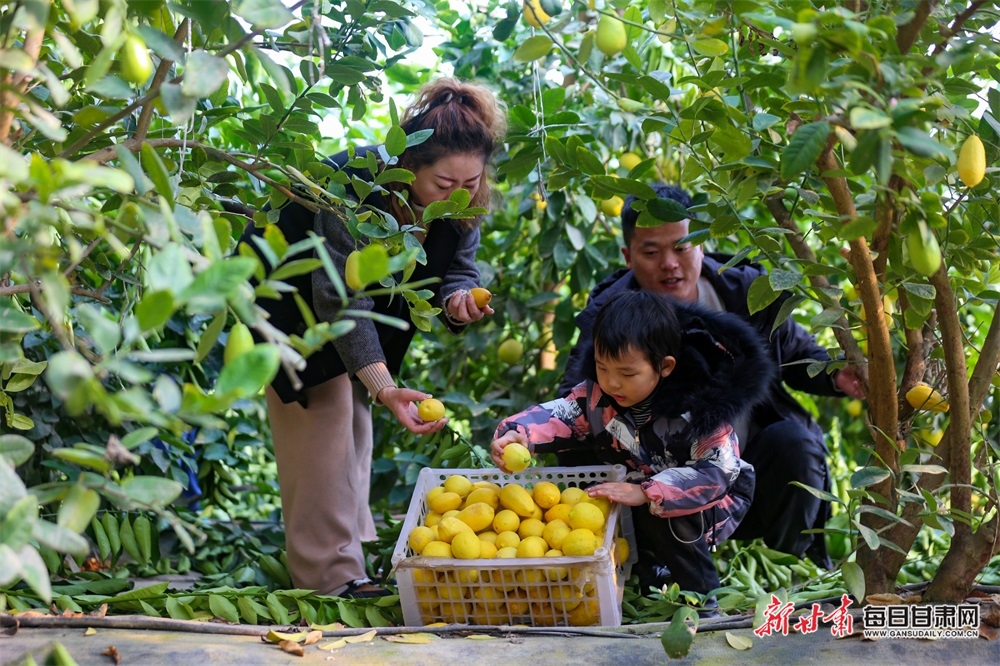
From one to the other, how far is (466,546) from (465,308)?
0.53m

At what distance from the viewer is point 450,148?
2105 millimetres

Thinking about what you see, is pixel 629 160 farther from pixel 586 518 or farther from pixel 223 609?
pixel 223 609

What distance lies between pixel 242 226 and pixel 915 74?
4.08 feet

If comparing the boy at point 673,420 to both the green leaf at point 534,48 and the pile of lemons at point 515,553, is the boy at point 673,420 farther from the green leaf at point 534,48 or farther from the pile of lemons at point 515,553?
the green leaf at point 534,48

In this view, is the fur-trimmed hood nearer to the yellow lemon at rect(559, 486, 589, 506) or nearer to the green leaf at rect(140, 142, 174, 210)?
the yellow lemon at rect(559, 486, 589, 506)

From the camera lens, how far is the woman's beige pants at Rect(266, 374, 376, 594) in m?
2.25

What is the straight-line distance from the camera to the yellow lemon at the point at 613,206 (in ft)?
9.76

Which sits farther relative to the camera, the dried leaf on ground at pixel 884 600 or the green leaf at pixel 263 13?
the dried leaf on ground at pixel 884 600

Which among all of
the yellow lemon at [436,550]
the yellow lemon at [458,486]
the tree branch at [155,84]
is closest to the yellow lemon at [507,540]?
the yellow lemon at [436,550]

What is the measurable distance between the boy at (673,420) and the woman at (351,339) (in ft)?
1.00

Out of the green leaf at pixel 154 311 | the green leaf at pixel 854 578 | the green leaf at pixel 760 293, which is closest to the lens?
the green leaf at pixel 154 311

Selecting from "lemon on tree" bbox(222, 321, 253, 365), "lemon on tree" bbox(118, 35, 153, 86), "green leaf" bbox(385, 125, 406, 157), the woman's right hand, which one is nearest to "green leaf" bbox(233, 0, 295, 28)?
"lemon on tree" bbox(118, 35, 153, 86)

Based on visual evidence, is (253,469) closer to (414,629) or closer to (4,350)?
(414,629)

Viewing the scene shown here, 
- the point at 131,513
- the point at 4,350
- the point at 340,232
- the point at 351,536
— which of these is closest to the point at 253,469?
the point at 131,513
